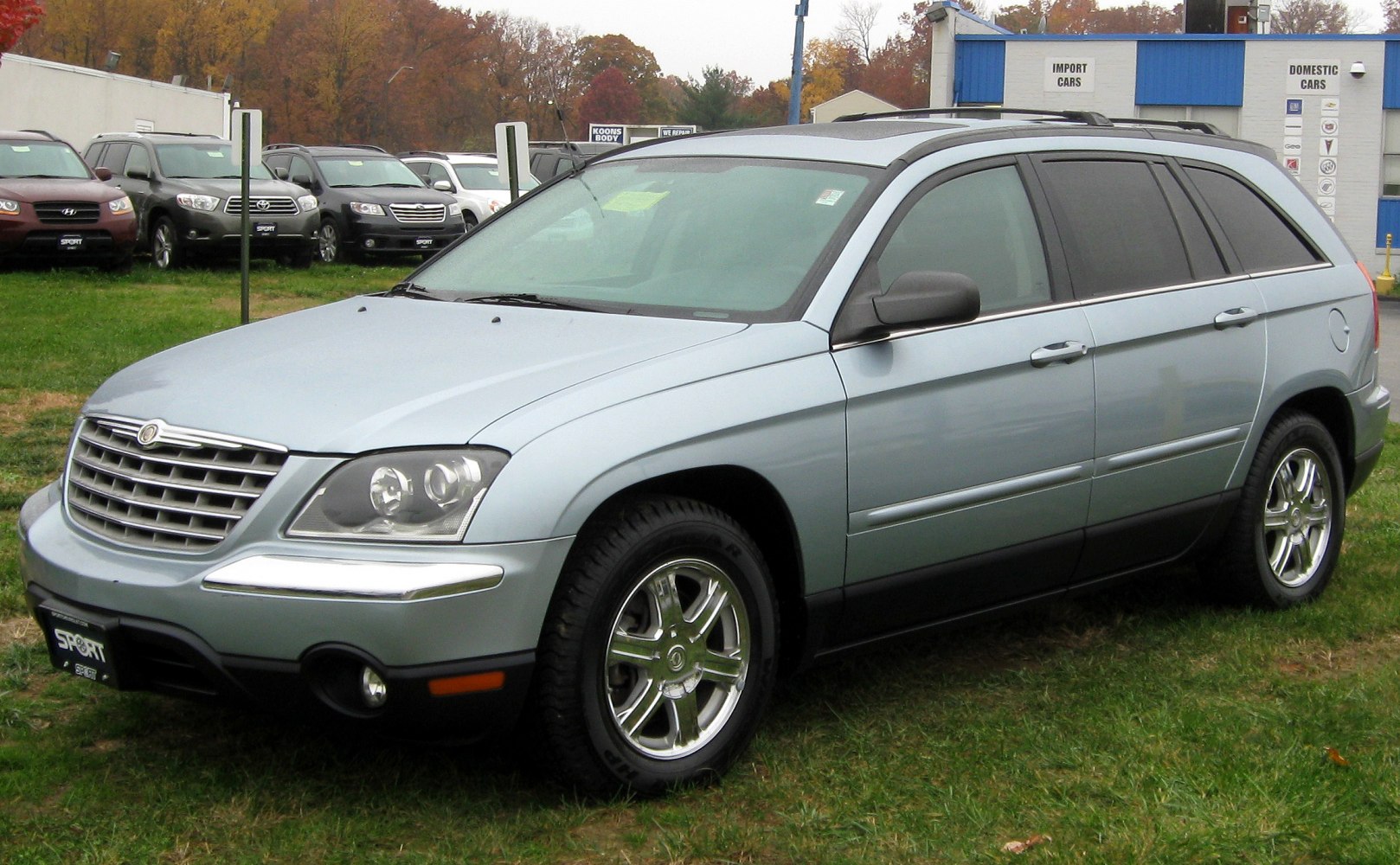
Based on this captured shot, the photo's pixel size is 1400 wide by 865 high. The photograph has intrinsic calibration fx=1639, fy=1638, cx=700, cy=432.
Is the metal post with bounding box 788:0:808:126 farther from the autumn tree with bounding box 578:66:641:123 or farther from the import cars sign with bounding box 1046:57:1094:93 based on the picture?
the autumn tree with bounding box 578:66:641:123

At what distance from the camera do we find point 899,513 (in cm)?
433

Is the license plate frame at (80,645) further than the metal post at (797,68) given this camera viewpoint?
No

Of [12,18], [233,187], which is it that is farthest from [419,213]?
[12,18]

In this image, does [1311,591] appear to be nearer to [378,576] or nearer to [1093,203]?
[1093,203]

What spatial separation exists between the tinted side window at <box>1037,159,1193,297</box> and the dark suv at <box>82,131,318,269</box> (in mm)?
16680

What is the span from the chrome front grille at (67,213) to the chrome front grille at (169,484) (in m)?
15.9

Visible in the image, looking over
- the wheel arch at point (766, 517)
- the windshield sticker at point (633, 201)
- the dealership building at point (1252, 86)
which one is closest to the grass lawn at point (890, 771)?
the wheel arch at point (766, 517)

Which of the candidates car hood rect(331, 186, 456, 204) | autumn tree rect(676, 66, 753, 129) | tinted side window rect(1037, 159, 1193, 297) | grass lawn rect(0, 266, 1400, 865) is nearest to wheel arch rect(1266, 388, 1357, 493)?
grass lawn rect(0, 266, 1400, 865)

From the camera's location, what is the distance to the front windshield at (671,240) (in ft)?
14.7

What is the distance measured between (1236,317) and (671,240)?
1.95 m

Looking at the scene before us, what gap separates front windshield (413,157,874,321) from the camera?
4.47 m

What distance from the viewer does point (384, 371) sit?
13.0 feet

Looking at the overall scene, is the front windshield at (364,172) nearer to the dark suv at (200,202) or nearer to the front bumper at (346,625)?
the dark suv at (200,202)

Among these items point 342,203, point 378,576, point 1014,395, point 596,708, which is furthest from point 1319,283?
point 342,203
